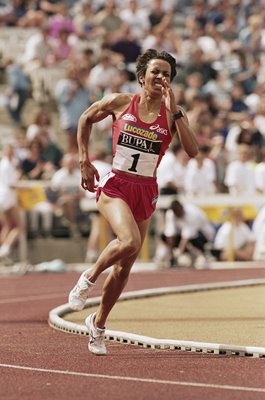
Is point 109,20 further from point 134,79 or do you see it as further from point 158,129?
point 158,129

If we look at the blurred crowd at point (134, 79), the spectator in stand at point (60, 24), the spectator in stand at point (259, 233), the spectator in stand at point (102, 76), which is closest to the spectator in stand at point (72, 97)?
the blurred crowd at point (134, 79)

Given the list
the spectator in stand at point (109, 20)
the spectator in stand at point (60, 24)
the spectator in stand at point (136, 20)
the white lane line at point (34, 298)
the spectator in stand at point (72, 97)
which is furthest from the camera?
the spectator in stand at point (136, 20)

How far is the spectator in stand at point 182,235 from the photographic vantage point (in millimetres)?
20953

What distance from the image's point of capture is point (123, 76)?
2430cm

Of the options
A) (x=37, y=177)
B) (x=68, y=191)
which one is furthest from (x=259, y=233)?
(x=37, y=177)

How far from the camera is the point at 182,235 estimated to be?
2103 centimetres

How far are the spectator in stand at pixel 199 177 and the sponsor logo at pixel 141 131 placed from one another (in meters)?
11.6

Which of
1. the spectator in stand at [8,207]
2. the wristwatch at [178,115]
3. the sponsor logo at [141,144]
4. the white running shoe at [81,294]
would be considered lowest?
the spectator in stand at [8,207]

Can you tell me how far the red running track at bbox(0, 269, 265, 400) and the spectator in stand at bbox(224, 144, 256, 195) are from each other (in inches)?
389

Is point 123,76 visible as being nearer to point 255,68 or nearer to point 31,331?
point 255,68

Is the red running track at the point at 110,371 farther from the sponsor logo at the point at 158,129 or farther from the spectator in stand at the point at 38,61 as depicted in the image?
the spectator in stand at the point at 38,61

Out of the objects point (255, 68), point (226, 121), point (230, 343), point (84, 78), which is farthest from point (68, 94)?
point (230, 343)

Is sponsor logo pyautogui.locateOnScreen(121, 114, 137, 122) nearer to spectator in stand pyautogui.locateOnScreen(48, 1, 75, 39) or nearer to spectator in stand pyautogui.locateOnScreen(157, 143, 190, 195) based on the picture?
spectator in stand pyautogui.locateOnScreen(157, 143, 190, 195)

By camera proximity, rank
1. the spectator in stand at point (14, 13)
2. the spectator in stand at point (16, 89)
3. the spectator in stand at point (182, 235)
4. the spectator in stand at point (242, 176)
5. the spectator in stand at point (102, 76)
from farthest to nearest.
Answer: the spectator in stand at point (14, 13) < the spectator in stand at point (102, 76) < the spectator in stand at point (16, 89) < the spectator in stand at point (242, 176) < the spectator in stand at point (182, 235)
